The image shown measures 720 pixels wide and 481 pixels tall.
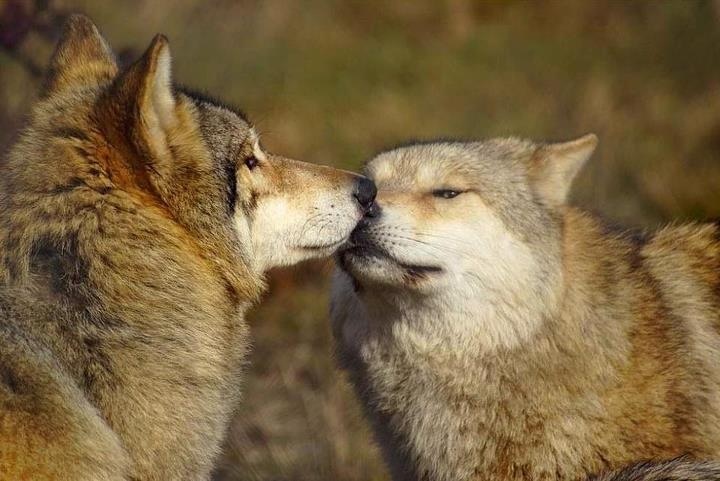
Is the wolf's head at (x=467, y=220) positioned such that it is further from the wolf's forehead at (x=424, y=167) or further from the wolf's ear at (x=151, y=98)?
the wolf's ear at (x=151, y=98)

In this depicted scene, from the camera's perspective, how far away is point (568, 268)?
5723mm

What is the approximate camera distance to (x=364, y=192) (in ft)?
17.0

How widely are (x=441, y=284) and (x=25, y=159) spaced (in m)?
2.11

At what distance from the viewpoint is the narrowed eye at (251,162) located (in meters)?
4.88

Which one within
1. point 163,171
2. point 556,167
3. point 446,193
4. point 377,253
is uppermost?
point 556,167

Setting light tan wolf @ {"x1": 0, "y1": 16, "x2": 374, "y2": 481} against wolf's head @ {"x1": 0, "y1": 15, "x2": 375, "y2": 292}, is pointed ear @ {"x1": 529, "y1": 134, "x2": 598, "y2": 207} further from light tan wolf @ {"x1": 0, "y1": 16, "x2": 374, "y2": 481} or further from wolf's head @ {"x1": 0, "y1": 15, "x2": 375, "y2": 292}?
light tan wolf @ {"x1": 0, "y1": 16, "x2": 374, "y2": 481}

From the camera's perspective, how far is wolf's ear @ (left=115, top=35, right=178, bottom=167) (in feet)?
13.7

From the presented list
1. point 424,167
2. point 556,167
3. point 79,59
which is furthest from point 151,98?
point 556,167

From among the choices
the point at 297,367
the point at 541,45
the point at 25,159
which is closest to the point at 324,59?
the point at 541,45

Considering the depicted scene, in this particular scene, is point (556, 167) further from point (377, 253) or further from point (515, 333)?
point (377, 253)

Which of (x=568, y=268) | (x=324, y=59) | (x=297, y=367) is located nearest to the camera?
(x=568, y=268)

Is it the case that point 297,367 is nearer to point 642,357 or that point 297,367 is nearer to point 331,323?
point 331,323

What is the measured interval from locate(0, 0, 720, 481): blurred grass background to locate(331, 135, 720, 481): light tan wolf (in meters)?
2.20

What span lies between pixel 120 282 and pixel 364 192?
135cm
